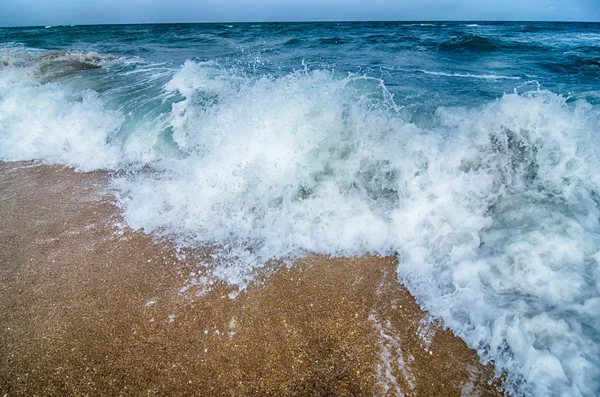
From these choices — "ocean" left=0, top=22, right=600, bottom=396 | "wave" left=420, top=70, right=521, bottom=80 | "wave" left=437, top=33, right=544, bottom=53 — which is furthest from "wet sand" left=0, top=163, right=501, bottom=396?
"wave" left=437, top=33, right=544, bottom=53

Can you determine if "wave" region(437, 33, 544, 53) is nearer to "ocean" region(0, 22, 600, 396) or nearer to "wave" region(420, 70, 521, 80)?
"wave" region(420, 70, 521, 80)

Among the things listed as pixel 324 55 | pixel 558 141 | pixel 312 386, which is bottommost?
pixel 312 386

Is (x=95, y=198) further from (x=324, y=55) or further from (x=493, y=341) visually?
(x=324, y=55)

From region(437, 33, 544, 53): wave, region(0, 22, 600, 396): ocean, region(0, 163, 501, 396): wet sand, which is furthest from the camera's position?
region(437, 33, 544, 53): wave

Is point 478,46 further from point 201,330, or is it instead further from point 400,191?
point 201,330

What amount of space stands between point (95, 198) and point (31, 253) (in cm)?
105

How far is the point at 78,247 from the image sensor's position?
10.8ft

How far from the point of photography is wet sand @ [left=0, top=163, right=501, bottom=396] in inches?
81.7

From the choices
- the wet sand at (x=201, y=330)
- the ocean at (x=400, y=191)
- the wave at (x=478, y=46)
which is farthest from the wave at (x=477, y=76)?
the wet sand at (x=201, y=330)

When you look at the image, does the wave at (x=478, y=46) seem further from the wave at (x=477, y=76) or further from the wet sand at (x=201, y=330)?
the wet sand at (x=201, y=330)

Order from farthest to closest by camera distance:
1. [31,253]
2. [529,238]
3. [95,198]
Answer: [95,198] → [31,253] → [529,238]

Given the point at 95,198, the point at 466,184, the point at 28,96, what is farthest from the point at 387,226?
the point at 28,96

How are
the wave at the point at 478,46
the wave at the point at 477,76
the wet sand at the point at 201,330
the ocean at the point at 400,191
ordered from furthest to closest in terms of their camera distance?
the wave at the point at 478,46
the wave at the point at 477,76
the ocean at the point at 400,191
the wet sand at the point at 201,330

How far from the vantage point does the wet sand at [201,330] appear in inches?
81.7
